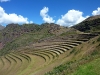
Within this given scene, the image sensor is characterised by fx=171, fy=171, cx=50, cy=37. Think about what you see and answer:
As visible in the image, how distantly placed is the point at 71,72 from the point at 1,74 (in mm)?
48670

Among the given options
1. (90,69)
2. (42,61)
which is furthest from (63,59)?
(90,69)

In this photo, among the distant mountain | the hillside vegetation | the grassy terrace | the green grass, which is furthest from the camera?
the distant mountain

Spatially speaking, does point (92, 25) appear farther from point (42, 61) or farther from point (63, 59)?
point (63, 59)

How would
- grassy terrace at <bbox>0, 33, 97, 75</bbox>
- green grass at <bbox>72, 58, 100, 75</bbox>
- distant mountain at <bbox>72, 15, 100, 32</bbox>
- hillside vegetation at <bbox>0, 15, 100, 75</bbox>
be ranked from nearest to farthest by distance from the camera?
green grass at <bbox>72, 58, 100, 75</bbox>
hillside vegetation at <bbox>0, 15, 100, 75</bbox>
grassy terrace at <bbox>0, 33, 97, 75</bbox>
distant mountain at <bbox>72, 15, 100, 32</bbox>

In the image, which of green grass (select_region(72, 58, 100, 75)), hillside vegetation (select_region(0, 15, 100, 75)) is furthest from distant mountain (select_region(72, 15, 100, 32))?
green grass (select_region(72, 58, 100, 75))

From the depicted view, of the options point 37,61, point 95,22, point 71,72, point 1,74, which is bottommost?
point 1,74

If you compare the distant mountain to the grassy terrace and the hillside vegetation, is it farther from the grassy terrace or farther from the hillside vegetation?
the grassy terrace

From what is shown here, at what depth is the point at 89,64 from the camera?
15914 mm

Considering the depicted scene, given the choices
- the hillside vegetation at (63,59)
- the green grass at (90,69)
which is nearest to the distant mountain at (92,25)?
the hillside vegetation at (63,59)

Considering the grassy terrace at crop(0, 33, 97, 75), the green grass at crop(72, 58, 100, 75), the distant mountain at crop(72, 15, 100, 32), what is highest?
the distant mountain at crop(72, 15, 100, 32)

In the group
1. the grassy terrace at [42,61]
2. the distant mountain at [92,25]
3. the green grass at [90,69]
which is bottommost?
the grassy terrace at [42,61]

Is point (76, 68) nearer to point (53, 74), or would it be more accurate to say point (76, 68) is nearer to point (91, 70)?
point (91, 70)

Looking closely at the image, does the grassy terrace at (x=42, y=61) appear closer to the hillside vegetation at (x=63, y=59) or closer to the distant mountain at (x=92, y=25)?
Result: the hillside vegetation at (x=63, y=59)

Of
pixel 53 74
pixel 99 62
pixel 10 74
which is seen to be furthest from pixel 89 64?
pixel 10 74
